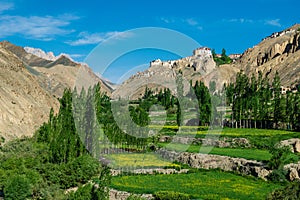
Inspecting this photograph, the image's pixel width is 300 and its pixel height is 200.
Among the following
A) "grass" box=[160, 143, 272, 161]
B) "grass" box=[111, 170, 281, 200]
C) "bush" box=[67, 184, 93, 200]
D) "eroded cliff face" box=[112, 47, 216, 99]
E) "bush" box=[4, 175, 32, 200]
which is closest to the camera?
"bush" box=[67, 184, 93, 200]

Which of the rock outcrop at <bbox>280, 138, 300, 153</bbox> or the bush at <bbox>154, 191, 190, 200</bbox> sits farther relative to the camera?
the rock outcrop at <bbox>280, 138, 300, 153</bbox>

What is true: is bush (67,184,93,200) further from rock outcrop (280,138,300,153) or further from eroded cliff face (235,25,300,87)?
eroded cliff face (235,25,300,87)

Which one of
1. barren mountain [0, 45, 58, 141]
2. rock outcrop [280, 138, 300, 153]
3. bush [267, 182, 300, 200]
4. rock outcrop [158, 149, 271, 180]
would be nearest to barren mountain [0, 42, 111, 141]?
barren mountain [0, 45, 58, 141]

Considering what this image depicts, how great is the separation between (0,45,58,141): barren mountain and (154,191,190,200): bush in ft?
131

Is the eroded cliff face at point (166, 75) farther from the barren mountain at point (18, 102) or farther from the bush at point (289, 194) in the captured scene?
the bush at point (289, 194)

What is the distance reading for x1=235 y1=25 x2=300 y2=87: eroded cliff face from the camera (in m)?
120

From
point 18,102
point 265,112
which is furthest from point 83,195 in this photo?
point 18,102

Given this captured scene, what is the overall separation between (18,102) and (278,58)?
316 feet

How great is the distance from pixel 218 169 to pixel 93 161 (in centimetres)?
1223

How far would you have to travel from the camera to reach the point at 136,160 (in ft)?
146

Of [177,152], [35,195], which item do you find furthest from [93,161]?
[177,152]

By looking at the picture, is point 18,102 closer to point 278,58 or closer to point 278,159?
point 278,159

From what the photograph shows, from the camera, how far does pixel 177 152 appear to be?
4488cm

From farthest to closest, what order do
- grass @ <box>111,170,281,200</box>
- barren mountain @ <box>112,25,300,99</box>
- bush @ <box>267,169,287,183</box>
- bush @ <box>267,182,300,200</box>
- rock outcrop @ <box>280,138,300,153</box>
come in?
1. barren mountain @ <box>112,25,300,99</box>
2. rock outcrop @ <box>280,138,300,153</box>
3. bush @ <box>267,169,287,183</box>
4. grass @ <box>111,170,281,200</box>
5. bush @ <box>267,182,300,200</box>
